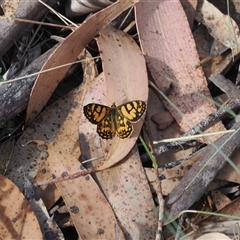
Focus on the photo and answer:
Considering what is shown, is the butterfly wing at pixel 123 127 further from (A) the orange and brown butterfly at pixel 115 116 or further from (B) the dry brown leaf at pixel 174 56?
(B) the dry brown leaf at pixel 174 56

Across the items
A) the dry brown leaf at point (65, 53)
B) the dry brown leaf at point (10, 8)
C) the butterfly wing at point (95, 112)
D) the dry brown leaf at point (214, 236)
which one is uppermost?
the dry brown leaf at point (10, 8)

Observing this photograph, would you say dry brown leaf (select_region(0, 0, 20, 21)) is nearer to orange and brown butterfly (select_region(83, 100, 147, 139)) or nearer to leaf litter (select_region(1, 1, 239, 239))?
leaf litter (select_region(1, 1, 239, 239))

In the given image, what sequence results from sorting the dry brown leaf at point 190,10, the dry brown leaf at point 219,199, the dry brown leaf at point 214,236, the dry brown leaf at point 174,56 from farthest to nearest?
the dry brown leaf at point 190,10
the dry brown leaf at point 174,56
the dry brown leaf at point 219,199
the dry brown leaf at point 214,236

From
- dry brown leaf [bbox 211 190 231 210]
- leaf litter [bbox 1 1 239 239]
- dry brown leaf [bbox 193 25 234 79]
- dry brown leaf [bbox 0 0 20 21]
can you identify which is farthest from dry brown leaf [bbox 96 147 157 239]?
dry brown leaf [bbox 0 0 20 21]

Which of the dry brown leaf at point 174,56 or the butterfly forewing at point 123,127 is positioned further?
the dry brown leaf at point 174,56

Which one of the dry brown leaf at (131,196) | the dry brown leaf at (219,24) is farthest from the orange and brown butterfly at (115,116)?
the dry brown leaf at (219,24)

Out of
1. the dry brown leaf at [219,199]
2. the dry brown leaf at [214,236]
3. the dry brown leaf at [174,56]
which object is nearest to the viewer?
the dry brown leaf at [214,236]

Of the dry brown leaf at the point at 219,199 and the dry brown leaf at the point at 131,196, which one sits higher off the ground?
the dry brown leaf at the point at 131,196

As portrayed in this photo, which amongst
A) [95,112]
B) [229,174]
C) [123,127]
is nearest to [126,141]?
[123,127]
